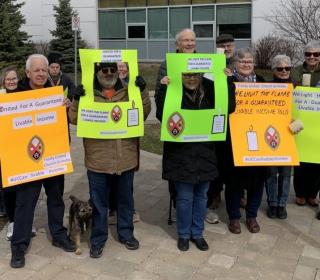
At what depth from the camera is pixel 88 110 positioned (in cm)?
444

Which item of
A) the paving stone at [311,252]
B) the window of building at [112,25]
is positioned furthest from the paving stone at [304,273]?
the window of building at [112,25]

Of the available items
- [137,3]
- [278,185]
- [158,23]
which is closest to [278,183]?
[278,185]

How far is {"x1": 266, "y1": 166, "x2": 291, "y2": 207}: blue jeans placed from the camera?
5.50 metres

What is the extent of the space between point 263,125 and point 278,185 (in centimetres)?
96

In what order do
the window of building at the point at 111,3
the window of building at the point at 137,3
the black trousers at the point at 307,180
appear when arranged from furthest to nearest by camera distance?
the window of building at the point at 111,3 → the window of building at the point at 137,3 → the black trousers at the point at 307,180

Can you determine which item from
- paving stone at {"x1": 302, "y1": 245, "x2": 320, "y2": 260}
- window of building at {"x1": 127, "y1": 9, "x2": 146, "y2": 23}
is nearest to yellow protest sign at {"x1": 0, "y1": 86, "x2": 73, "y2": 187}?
paving stone at {"x1": 302, "y1": 245, "x2": 320, "y2": 260}

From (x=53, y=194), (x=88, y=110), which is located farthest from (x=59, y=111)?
(x=53, y=194)

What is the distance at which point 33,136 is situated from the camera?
4.41 meters

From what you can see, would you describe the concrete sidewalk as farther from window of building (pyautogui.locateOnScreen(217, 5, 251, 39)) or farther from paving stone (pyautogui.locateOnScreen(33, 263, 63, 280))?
window of building (pyautogui.locateOnScreen(217, 5, 251, 39))

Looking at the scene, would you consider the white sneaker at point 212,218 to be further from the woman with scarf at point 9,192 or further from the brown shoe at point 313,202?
the woman with scarf at point 9,192

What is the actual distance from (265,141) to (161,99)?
1239mm

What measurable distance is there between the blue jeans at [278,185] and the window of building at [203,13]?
72.2ft

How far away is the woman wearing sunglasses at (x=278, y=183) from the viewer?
5266 mm

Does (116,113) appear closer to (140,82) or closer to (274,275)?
(140,82)
